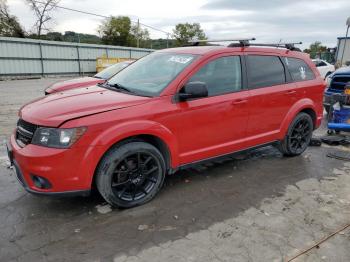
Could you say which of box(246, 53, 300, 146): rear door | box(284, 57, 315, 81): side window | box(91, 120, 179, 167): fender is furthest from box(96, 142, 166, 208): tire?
box(284, 57, 315, 81): side window

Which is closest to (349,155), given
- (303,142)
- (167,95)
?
(303,142)

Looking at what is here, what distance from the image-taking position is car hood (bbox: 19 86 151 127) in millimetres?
3285

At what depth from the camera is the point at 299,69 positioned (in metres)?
5.32

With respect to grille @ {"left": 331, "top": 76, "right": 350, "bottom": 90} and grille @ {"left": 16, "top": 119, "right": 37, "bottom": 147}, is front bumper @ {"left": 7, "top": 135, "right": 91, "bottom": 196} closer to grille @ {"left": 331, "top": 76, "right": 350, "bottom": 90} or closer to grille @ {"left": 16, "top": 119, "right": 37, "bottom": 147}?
grille @ {"left": 16, "top": 119, "right": 37, "bottom": 147}

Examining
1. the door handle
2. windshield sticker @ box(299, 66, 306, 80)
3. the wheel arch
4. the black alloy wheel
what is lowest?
the black alloy wheel

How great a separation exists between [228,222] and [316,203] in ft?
4.00

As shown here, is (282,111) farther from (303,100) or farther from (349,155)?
(349,155)

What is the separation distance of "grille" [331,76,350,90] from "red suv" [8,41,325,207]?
2.47 meters

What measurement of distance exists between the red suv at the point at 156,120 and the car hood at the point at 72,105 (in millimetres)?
11

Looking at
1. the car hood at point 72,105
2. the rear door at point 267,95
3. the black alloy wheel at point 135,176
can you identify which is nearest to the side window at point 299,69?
the rear door at point 267,95

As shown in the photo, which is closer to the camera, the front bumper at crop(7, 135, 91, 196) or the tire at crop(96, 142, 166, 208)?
the front bumper at crop(7, 135, 91, 196)

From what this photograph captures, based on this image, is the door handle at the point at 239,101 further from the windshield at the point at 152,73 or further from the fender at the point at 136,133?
the fender at the point at 136,133

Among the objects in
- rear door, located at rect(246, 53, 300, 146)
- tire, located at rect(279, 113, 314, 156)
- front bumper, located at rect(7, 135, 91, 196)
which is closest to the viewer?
front bumper, located at rect(7, 135, 91, 196)

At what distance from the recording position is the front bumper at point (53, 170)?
3.16 m
